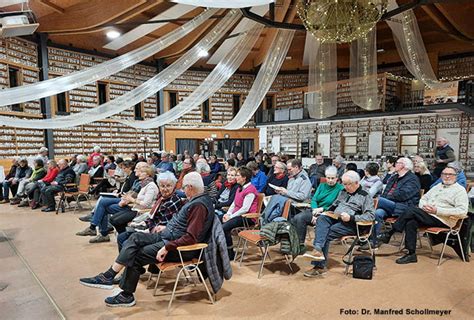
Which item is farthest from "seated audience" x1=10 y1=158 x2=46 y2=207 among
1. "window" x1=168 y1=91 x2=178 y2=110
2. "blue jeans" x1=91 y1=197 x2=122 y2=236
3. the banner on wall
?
the banner on wall

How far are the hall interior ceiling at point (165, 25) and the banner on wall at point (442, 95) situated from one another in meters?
2.41

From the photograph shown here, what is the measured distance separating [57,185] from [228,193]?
13.3 feet

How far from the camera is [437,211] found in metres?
3.40

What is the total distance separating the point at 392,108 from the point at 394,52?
4.13 meters

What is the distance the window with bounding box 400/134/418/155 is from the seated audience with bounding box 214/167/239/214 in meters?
9.60

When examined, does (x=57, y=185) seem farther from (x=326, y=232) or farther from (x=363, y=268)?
(x=363, y=268)

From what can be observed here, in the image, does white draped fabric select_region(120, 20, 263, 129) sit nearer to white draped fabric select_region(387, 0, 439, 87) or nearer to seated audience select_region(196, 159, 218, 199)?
seated audience select_region(196, 159, 218, 199)

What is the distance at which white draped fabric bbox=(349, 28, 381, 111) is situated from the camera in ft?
18.4

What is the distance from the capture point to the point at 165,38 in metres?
5.74

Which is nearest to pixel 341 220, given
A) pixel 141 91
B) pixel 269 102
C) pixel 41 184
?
pixel 141 91

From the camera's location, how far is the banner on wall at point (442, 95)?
9.27m

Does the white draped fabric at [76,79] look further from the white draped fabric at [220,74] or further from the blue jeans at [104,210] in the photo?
the blue jeans at [104,210]

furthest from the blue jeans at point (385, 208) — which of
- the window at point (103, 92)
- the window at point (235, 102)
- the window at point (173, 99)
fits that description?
the window at point (235, 102)

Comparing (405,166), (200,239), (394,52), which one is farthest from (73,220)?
(394,52)
